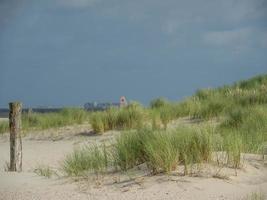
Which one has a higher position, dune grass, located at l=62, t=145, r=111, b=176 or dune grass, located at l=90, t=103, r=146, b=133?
dune grass, located at l=90, t=103, r=146, b=133

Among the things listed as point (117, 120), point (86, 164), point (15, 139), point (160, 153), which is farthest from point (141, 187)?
point (117, 120)

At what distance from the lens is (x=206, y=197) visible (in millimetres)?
6941

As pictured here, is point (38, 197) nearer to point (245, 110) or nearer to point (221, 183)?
point (221, 183)

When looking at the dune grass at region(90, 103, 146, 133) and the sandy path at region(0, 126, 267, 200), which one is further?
the dune grass at region(90, 103, 146, 133)

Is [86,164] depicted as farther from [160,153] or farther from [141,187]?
[141,187]

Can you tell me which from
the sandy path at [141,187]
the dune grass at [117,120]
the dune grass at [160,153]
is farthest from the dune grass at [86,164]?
the dune grass at [117,120]

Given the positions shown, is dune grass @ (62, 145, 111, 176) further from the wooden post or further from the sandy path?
the wooden post

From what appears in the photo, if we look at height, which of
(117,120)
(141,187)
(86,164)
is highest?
(117,120)

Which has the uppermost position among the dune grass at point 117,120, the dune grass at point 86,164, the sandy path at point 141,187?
the dune grass at point 117,120

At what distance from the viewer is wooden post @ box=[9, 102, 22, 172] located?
10.7 metres

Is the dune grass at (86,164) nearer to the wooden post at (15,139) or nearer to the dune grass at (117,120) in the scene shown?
the wooden post at (15,139)

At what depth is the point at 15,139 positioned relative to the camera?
11023 millimetres

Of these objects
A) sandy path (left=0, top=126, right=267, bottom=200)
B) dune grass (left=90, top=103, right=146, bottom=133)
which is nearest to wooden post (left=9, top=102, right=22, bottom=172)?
sandy path (left=0, top=126, right=267, bottom=200)

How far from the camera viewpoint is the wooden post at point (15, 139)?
10688 millimetres
